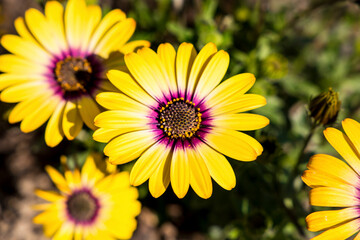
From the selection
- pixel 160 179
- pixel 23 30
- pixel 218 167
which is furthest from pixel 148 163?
pixel 23 30

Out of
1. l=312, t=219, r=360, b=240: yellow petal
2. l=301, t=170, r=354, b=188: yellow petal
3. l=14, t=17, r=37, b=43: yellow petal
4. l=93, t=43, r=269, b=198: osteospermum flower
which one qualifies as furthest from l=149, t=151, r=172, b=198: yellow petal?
l=14, t=17, r=37, b=43: yellow petal

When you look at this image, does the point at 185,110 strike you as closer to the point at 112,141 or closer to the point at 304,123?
the point at 112,141

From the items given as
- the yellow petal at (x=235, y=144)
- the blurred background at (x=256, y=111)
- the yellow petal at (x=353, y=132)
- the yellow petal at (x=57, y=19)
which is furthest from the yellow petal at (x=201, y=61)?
the yellow petal at (x=57, y=19)

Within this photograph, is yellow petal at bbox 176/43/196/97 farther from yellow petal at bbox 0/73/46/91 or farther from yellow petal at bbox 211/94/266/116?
yellow petal at bbox 0/73/46/91

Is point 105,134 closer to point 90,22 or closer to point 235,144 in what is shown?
point 235,144

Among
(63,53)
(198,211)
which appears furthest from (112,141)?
(198,211)
